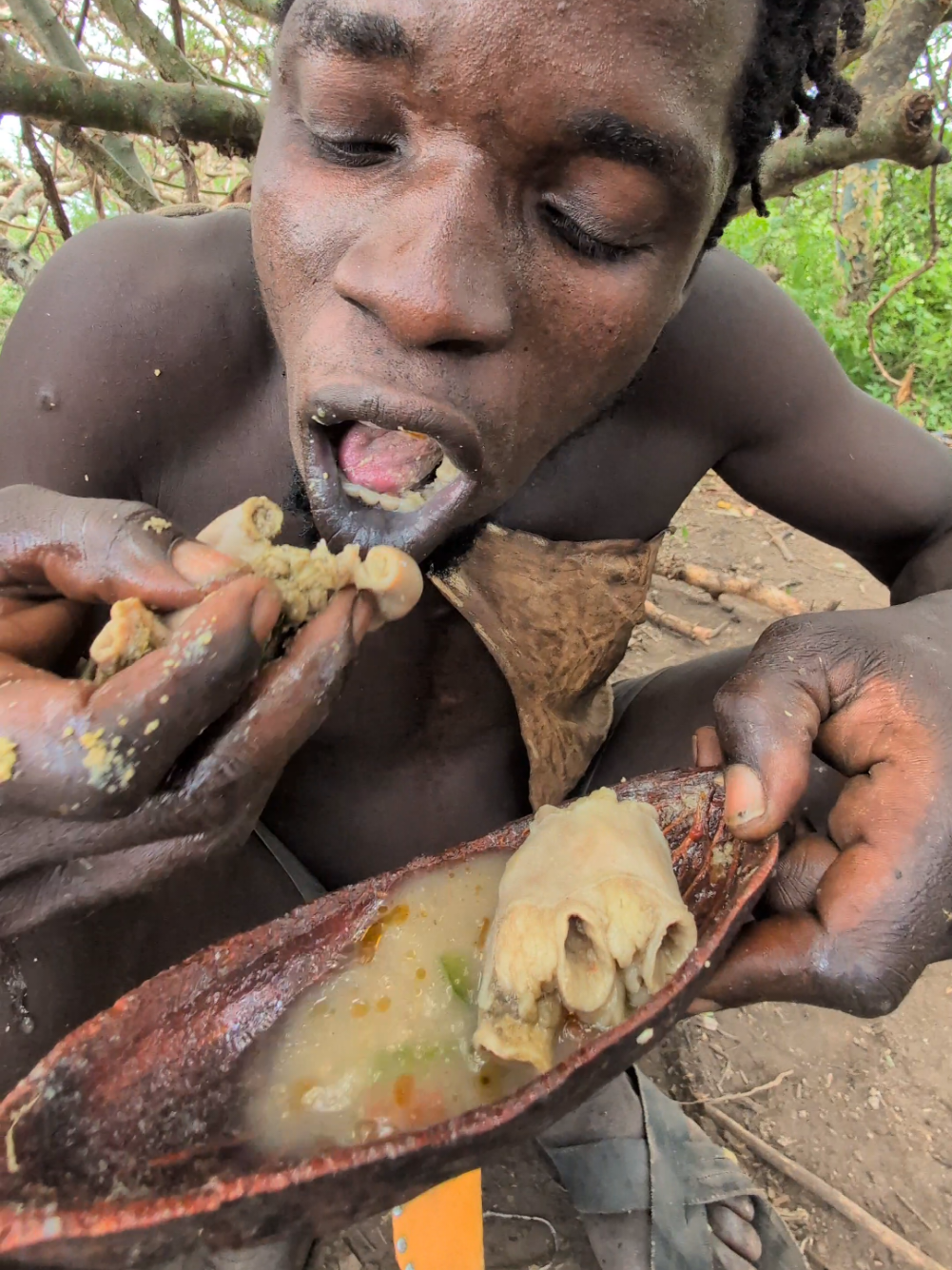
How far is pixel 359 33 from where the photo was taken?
94cm

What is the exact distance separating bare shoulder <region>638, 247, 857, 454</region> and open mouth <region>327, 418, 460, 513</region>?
2.14 feet

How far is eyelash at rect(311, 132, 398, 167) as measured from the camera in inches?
40.1

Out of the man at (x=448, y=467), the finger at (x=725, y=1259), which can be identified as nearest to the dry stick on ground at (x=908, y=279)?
the man at (x=448, y=467)

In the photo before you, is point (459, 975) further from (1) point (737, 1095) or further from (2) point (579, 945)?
(1) point (737, 1095)

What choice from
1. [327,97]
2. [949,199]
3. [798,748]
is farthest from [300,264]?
[949,199]

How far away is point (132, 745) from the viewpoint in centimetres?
85

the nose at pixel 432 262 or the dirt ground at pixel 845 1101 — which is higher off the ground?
the nose at pixel 432 262

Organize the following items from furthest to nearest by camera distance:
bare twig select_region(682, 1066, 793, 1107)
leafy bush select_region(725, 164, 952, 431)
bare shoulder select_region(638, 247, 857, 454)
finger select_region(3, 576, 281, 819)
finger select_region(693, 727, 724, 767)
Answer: leafy bush select_region(725, 164, 952, 431), bare twig select_region(682, 1066, 793, 1107), bare shoulder select_region(638, 247, 857, 454), finger select_region(693, 727, 724, 767), finger select_region(3, 576, 281, 819)

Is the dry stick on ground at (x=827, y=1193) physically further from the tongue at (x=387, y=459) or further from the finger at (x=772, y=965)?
the tongue at (x=387, y=459)

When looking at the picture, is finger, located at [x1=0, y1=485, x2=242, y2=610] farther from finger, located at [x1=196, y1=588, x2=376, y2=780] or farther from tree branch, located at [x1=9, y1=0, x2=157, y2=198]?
tree branch, located at [x1=9, y1=0, x2=157, y2=198]

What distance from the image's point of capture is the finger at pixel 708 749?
4.73 ft

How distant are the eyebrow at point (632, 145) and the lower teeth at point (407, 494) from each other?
0.39 metres

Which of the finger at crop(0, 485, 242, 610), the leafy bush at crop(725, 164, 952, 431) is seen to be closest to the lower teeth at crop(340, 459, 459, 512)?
the finger at crop(0, 485, 242, 610)

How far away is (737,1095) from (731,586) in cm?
205
